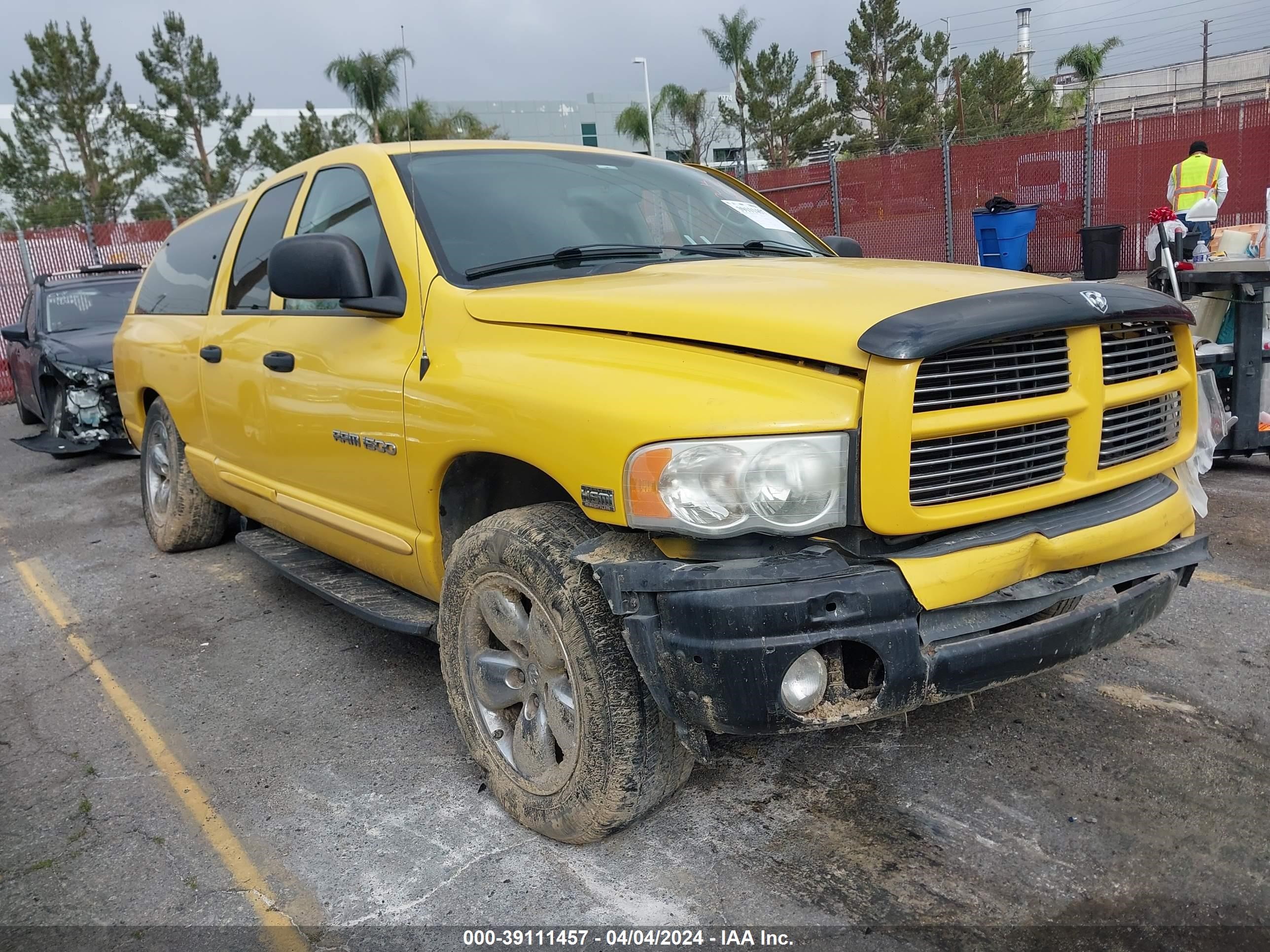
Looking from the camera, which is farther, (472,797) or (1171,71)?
(1171,71)

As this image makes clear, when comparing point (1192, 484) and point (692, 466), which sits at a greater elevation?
point (692, 466)

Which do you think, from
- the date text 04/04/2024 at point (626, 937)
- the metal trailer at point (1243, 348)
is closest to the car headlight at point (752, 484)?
the date text 04/04/2024 at point (626, 937)

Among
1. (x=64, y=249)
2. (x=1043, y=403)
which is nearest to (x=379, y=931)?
(x=1043, y=403)

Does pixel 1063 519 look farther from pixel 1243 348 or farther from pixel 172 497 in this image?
pixel 172 497

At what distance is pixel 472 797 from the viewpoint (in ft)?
10.0

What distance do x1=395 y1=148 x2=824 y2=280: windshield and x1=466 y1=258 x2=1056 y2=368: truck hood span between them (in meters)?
0.29

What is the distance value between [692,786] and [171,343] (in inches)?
143

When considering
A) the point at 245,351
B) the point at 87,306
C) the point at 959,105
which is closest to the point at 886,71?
the point at 959,105

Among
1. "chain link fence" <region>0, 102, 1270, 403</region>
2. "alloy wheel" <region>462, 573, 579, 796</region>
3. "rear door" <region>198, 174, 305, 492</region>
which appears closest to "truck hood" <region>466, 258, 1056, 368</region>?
"alloy wheel" <region>462, 573, 579, 796</region>

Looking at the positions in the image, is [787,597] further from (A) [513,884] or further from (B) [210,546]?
(B) [210,546]

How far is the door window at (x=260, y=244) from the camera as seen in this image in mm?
4328

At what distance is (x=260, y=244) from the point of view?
4523 mm

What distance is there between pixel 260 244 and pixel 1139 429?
356cm

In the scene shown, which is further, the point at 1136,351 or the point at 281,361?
the point at 281,361
